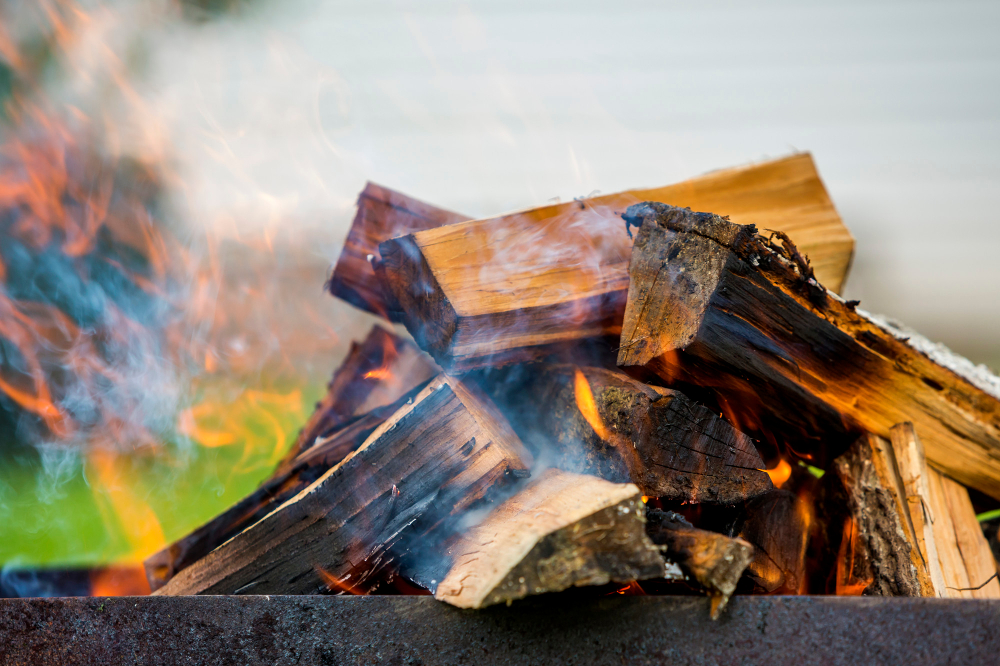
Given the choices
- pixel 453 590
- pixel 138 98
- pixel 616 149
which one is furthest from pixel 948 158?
pixel 138 98

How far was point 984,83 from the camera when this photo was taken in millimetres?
2666

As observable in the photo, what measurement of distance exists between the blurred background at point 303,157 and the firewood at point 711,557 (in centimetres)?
146

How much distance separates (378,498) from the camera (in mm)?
A: 937

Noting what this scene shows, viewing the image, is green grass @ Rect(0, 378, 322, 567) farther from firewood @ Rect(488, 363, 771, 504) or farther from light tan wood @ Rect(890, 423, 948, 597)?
light tan wood @ Rect(890, 423, 948, 597)

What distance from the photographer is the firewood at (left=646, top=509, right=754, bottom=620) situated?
0.68m

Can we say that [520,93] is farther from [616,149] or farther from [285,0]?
[285,0]

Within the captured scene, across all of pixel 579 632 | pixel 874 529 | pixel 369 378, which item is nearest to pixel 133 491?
pixel 369 378

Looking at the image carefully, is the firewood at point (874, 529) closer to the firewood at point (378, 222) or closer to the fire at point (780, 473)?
the fire at point (780, 473)

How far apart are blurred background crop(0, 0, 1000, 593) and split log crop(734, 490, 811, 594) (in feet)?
4.81

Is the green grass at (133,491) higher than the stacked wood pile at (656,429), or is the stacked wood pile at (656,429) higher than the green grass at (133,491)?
the stacked wood pile at (656,429)

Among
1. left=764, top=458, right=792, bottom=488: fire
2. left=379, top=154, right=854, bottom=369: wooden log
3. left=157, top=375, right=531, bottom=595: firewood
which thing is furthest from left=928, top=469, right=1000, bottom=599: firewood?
left=157, top=375, right=531, bottom=595: firewood

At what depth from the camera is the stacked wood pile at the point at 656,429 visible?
89cm

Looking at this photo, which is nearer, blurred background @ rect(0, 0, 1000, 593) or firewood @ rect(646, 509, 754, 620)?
firewood @ rect(646, 509, 754, 620)

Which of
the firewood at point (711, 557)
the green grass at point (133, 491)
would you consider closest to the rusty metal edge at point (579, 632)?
the firewood at point (711, 557)
